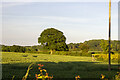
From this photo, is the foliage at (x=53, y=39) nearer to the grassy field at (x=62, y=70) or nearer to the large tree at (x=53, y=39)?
the large tree at (x=53, y=39)

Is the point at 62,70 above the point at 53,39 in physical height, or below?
below

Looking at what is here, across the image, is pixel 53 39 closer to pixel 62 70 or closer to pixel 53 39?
pixel 53 39

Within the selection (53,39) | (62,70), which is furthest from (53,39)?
(62,70)

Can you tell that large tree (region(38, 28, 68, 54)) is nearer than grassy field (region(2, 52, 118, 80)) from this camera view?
No

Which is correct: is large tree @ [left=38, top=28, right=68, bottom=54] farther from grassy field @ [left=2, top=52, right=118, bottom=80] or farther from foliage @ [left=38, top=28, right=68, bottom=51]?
grassy field @ [left=2, top=52, right=118, bottom=80]

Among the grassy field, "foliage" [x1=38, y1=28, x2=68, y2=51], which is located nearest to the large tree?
"foliage" [x1=38, y1=28, x2=68, y2=51]

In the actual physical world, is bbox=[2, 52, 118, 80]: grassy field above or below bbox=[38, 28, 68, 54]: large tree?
below

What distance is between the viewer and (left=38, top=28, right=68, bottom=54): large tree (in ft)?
192

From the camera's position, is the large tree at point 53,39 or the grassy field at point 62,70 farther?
the large tree at point 53,39

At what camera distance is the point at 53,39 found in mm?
59750

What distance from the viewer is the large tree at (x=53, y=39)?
58.6 m

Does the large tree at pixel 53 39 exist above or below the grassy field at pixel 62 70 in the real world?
above

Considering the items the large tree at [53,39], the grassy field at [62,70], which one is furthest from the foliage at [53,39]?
the grassy field at [62,70]

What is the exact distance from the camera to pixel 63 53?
154 feet
